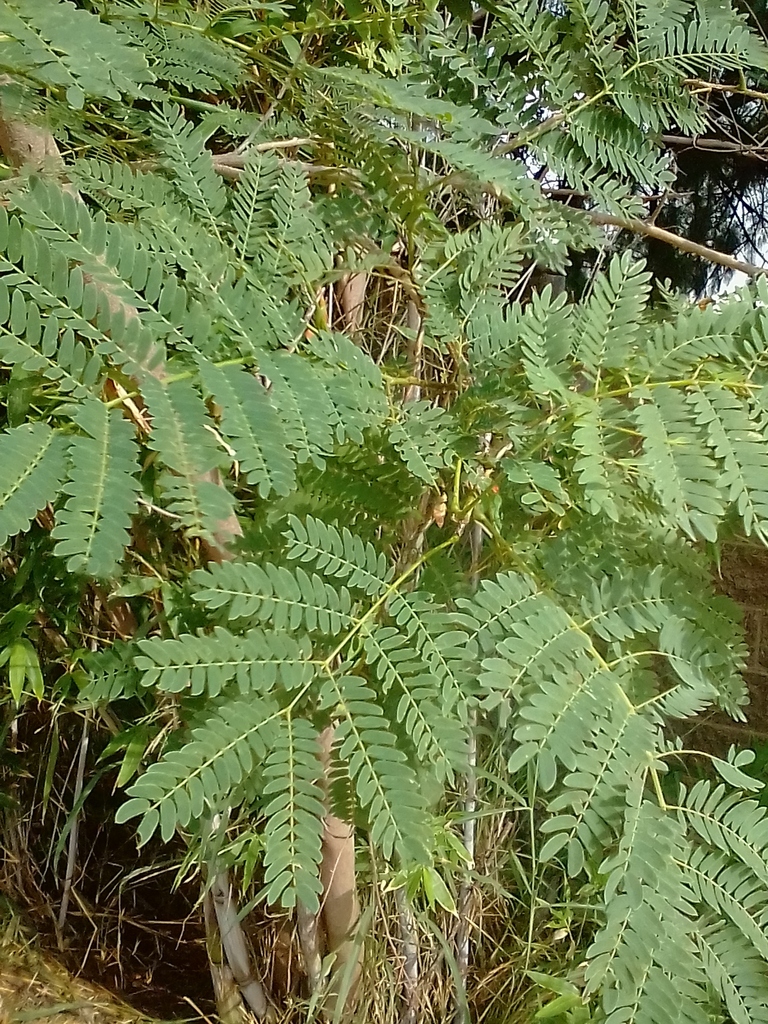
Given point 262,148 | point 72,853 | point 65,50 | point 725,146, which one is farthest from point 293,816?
point 725,146

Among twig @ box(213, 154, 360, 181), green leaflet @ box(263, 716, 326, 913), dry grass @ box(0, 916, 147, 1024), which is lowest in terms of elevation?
dry grass @ box(0, 916, 147, 1024)

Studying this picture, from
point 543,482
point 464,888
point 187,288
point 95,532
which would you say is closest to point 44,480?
point 95,532

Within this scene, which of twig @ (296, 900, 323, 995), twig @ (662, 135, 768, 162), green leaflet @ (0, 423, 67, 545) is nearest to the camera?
green leaflet @ (0, 423, 67, 545)

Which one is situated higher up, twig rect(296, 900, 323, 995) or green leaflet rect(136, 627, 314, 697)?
green leaflet rect(136, 627, 314, 697)

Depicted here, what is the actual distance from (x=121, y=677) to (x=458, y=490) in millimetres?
307

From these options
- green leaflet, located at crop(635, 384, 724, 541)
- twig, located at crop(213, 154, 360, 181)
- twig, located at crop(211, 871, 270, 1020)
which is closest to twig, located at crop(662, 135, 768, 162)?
twig, located at crop(213, 154, 360, 181)

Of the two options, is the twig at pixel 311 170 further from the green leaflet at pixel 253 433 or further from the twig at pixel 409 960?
the twig at pixel 409 960

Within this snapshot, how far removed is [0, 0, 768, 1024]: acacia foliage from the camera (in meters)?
0.45

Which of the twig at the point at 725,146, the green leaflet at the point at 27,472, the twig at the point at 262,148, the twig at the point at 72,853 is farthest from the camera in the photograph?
the twig at the point at 725,146

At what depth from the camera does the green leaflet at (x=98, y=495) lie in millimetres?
405

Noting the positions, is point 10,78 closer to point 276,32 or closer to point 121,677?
point 276,32

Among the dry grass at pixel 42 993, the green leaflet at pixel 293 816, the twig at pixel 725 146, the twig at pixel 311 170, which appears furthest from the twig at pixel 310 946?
the twig at pixel 725 146

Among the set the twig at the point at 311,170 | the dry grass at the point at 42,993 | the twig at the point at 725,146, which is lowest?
the dry grass at the point at 42,993

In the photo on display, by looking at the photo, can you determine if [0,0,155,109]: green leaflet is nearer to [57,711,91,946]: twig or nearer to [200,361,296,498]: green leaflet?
[200,361,296,498]: green leaflet
